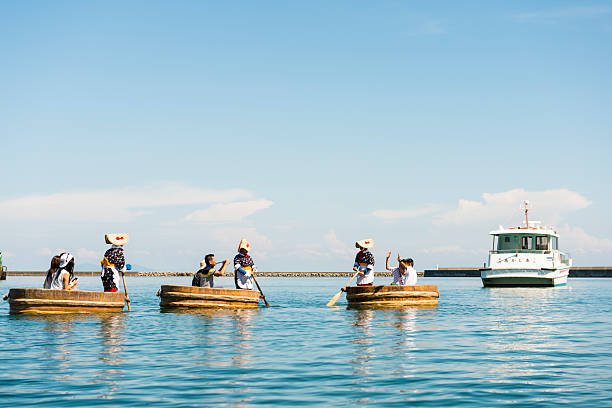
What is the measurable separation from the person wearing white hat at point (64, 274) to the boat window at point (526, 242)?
32.3 meters

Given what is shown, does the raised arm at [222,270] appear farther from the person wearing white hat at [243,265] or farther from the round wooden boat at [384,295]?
the round wooden boat at [384,295]

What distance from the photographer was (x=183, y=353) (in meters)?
13.0

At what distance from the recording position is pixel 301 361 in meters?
12.2

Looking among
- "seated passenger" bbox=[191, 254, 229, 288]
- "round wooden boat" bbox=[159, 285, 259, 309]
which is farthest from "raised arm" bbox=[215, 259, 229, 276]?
"round wooden boat" bbox=[159, 285, 259, 309]

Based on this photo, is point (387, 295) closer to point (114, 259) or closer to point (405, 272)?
point (405, 272)

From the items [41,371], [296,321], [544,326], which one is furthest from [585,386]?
[296,321]

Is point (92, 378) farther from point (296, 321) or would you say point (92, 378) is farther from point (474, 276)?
point (474, 276)

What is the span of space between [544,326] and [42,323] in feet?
47.3

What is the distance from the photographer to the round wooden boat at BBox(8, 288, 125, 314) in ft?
65.0

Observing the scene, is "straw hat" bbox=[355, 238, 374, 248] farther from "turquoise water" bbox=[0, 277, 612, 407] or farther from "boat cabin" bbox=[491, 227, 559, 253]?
"boat cabin" bbox=[491, 227, 559, 253]

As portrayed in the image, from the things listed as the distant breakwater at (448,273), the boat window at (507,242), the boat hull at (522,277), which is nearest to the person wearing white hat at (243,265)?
the boat hull at (522,277)

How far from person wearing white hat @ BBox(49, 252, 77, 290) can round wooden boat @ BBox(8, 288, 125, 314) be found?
0.58m

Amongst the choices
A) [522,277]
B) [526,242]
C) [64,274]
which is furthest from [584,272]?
[64,274]

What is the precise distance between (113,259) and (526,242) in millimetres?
31365
